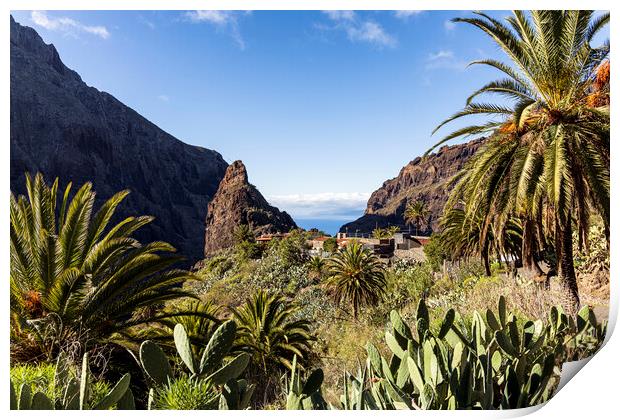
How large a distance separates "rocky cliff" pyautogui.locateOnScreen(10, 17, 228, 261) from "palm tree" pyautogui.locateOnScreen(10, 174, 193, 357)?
4719 cm

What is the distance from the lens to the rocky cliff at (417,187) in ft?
298

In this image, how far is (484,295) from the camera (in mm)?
8984

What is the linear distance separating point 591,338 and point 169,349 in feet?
19.9

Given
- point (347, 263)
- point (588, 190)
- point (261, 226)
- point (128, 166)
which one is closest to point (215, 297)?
point (347, 263)

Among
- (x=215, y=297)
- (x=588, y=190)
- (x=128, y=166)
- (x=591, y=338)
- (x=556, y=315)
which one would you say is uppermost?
(x=128, y=166)

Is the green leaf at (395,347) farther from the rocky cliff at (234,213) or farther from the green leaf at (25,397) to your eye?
the rocky cliff at (234,213)

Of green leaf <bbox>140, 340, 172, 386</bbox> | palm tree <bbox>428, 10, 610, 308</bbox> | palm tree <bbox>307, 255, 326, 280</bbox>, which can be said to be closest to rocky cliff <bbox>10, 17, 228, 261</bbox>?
palm tree <bbox>307, 255, 326, 280</bbox>

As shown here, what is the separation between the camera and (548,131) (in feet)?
21.3

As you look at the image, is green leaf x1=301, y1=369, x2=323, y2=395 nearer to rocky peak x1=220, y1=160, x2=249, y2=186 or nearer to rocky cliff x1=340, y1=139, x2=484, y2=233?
rocky peak x1=220, y1=160, x2=249, y2=186

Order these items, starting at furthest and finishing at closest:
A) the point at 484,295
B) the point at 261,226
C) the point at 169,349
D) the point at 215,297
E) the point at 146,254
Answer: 1. the point at 261,226
2. the point at 215,297
3. the point at 484,295
4. the point at 169,349
5. the point at 146,254

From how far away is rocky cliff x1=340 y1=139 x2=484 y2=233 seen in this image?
298 feet
